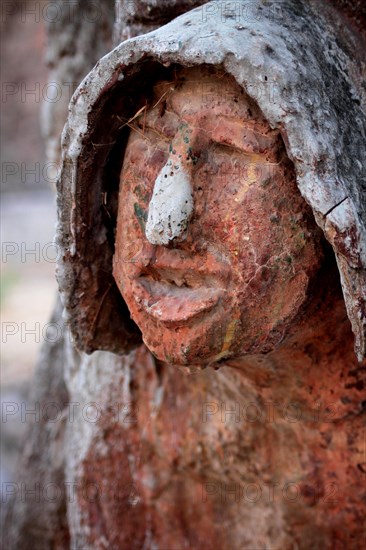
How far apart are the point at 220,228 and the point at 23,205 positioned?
19.5 ft

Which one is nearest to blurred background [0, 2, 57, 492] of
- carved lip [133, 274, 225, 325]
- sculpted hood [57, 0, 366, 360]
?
sculpted hood [57, 0, 366, 360]

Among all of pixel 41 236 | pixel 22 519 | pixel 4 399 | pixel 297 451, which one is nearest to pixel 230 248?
pixel 297 451

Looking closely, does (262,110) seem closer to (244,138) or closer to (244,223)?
(244,138)

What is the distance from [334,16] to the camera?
Answer: 5.20 feet

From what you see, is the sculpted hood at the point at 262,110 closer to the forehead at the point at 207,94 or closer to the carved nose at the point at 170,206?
the forehead at the point at 207,94

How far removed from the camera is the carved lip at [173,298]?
1.45m

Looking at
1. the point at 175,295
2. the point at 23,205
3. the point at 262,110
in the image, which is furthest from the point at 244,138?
the point at 23,205

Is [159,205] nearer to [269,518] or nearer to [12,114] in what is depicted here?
[269,518]

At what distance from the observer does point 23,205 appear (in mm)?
7230

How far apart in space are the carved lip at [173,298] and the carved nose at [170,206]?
0.09 meters

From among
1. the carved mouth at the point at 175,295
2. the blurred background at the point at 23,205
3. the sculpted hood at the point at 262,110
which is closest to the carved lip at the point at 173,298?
the carved mouth at the point at 175,295

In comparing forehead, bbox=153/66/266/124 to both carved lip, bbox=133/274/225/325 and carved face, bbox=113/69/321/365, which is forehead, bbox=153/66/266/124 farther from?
carved lip, bbox=133/274/225/325

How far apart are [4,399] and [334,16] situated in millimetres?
2745

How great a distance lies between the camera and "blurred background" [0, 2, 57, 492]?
5.56 metres
